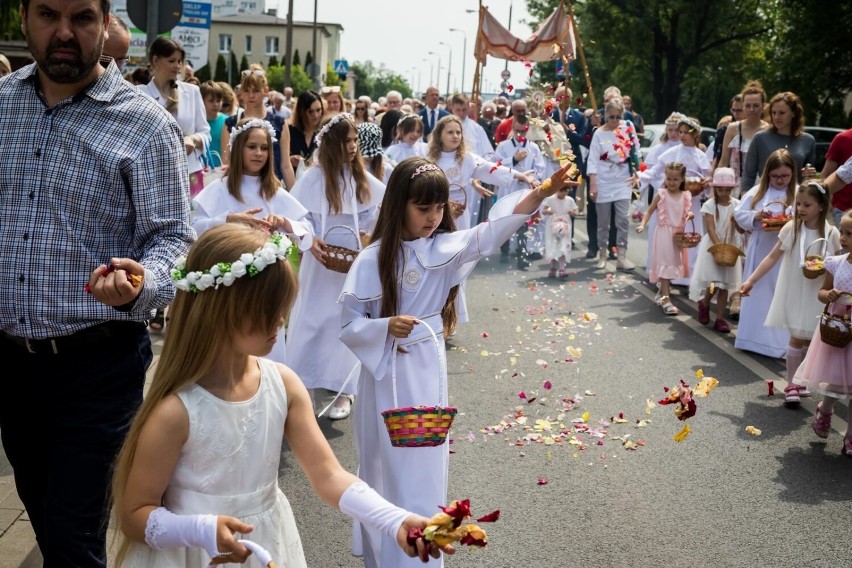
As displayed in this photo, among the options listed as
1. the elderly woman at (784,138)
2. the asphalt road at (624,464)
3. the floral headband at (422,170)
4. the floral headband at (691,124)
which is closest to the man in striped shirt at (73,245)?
the floral headband at (422,170)

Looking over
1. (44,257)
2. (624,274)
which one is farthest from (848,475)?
(624,274)

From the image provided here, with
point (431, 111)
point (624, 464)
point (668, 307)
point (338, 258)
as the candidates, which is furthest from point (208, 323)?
point (431, 111)

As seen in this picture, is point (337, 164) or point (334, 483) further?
point (337, 164)

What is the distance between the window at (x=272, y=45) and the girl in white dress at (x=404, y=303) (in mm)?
120581

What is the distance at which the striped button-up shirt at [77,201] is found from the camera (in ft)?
11.9

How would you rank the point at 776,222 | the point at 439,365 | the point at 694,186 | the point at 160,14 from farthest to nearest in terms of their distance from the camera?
the point at 694,186 → the point at 160,14 → the point at 776,222 → the point at 439,365

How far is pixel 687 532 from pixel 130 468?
3.45m

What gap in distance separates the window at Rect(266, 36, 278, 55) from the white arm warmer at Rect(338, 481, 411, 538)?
4832 inches

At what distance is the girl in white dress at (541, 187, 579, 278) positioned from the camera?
14547mm

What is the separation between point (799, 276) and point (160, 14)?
587 cm

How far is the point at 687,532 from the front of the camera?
5.56m

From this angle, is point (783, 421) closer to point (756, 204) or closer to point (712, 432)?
point (712, 432)

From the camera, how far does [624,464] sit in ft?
22.1

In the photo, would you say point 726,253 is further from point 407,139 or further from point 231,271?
point 231,271
